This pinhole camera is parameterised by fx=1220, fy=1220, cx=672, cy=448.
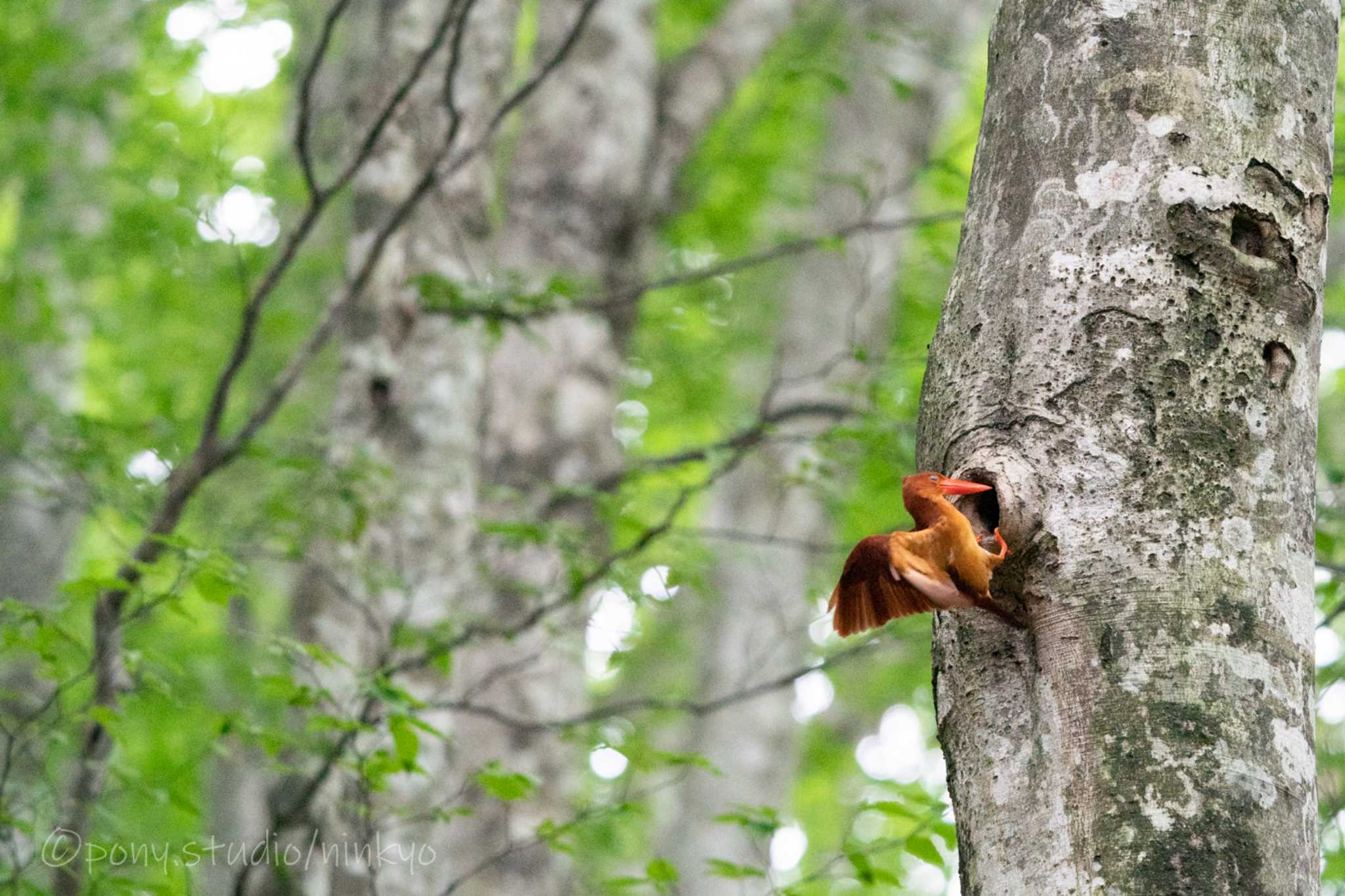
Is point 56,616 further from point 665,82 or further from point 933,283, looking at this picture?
point 933,283

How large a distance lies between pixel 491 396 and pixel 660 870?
337 centimetres

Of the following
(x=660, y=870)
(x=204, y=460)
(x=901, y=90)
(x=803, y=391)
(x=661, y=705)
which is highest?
(x=803, y=391)

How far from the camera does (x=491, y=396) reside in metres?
5.86

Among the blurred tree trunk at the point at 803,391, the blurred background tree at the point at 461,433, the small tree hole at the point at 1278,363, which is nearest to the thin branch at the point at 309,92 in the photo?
the blurred background tree at the point at 461,433

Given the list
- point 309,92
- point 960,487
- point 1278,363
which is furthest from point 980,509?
point 309,92

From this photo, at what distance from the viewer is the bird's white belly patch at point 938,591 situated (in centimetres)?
134

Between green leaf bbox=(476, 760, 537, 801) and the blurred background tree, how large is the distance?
0.05 feet

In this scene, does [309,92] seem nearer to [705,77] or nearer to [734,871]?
[734,871]

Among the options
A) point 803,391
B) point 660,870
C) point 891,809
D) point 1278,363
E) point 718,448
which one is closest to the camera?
point 1278,363

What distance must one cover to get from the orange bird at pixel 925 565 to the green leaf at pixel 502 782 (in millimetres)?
1378

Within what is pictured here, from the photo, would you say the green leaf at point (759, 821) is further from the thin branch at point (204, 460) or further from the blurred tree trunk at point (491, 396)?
the thin branch at point (204, 460)

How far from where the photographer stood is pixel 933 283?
8297mm

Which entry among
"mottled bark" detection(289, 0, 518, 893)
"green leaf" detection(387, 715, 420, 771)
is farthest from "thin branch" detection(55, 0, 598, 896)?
"green leaf" detection(387, 715, 420, 771)

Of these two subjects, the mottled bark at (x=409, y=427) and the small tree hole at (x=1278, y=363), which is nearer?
the small tree hole at (x=1278, y=363)
